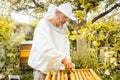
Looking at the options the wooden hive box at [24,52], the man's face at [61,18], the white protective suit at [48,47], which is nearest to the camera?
the white protective suit at [48,47]

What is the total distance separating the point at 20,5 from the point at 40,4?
55cm

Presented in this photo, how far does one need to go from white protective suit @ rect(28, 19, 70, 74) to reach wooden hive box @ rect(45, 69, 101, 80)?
217 mm

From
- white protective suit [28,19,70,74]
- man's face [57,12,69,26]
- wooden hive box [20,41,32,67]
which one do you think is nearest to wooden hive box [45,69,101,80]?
white protective suit [28,19,70,74]

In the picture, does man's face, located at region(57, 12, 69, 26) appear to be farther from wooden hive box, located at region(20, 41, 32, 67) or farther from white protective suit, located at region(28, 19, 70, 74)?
wooden hive box, located at region(20, 41, 32, 67)

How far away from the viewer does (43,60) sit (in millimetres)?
3213

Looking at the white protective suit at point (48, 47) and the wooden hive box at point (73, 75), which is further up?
the white protective suit at point (48, 47)

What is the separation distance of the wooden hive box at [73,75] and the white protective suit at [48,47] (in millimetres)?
217

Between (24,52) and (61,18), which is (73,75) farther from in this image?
(24,52)

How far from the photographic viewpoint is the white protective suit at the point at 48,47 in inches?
117

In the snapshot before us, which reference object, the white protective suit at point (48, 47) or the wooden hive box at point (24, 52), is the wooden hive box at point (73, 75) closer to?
the white protective suit at point (48, 47)

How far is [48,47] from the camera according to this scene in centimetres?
297

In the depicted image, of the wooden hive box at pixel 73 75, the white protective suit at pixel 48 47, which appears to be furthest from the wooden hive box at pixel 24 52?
the wooden hive box at pixel 73 75

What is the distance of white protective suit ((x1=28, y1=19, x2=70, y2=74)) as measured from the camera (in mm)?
2979

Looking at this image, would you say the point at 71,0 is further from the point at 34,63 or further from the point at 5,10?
the point at 34,63
